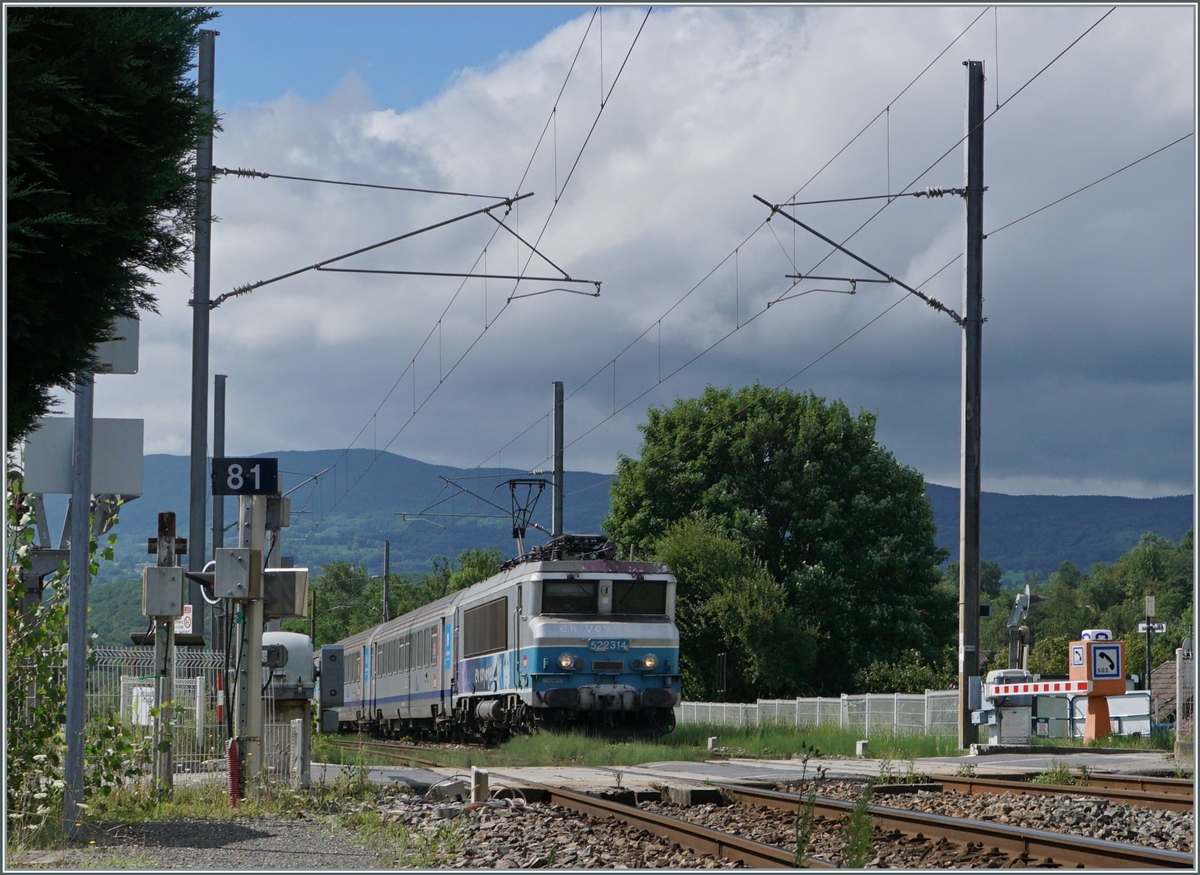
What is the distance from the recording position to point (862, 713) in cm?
3369

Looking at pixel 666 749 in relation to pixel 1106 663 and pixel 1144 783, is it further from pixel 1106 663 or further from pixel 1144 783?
pixel 1144 783

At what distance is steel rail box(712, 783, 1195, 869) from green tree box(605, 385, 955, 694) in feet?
139

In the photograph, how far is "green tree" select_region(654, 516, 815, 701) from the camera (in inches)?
1924

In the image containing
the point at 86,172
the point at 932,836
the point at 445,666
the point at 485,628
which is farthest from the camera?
the point at 445,666

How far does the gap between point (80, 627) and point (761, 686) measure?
1637 inches

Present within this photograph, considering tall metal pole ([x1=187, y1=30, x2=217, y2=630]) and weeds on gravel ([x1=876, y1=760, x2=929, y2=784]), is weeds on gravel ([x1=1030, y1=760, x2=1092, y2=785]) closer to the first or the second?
weeds on gravel ([x1=876, y1=760, x2=929, y2=784])

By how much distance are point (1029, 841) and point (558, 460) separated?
28.8 m

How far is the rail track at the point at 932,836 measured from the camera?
28.7 ft

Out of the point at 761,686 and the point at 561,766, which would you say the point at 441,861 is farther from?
the point at 761,686

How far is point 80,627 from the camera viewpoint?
11.3 meters

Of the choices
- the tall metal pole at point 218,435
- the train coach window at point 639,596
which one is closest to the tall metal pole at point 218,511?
the tall metal pole at point 218,435

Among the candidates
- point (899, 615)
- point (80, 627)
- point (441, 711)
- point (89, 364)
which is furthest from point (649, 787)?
point (899, 615)

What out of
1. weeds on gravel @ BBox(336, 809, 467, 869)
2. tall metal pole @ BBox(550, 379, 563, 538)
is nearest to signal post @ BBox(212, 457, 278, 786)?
weeds on gravel @ BBox(336, 809, 467, 869)

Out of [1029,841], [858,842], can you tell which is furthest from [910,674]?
[858,842]
